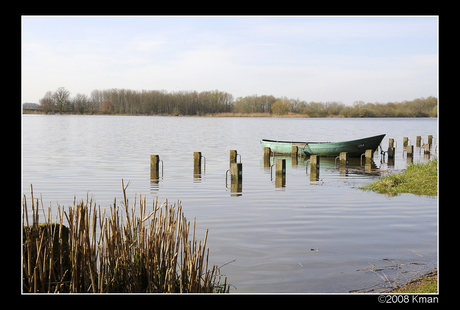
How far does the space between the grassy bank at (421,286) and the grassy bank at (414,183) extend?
747 cm

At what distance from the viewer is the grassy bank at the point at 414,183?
527 inches

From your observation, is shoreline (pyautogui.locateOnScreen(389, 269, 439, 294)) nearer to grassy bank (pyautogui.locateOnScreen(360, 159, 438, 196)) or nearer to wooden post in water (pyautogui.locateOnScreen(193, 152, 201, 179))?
grassy bank (pyautogui.locateOnScreen(360, 159, 438, 196))

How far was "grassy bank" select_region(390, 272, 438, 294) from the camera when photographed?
5.55 meters

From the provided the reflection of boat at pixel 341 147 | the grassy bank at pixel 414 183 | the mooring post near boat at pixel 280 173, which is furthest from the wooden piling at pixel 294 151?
the grassy bank at pixel 414 183

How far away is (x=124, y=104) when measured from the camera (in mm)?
106625

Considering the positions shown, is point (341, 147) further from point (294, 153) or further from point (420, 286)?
point (420, 286)

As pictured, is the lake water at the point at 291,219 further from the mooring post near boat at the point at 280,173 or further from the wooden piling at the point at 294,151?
the wooden piling at the point at 294,151

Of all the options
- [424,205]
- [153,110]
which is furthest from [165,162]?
[153,110]

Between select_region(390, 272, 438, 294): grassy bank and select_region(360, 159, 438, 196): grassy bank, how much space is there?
747 cm

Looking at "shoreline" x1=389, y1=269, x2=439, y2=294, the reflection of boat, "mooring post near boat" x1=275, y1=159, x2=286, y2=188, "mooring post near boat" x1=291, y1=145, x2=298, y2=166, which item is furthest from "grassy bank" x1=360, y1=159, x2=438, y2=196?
"mooring post near boat" x1=291, y1=145, x2=298, y2=166
